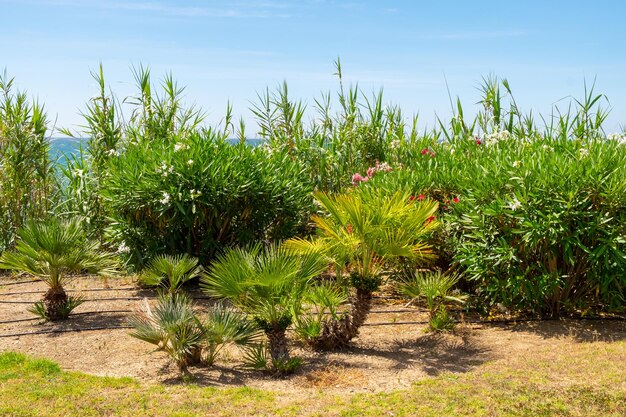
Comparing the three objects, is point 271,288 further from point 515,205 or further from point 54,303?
point 54,303

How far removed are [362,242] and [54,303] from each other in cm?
323

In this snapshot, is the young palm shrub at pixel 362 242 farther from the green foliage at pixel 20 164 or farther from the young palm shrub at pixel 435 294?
the green foliage at pixel 20 164

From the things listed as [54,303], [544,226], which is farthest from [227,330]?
[544,226]

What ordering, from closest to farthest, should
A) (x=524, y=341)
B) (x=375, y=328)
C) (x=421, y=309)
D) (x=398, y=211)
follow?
(x=398, y=211)
(x=524, y=341)
(x=375, y=328)
(x=421, y=309)

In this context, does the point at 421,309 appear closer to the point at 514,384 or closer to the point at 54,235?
the point at 514,384

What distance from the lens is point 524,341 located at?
6148mm

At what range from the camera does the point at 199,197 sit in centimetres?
763

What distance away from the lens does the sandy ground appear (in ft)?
17.1

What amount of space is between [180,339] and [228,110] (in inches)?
220

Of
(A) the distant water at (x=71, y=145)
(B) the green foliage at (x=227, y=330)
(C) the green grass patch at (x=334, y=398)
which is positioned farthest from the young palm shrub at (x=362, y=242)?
(A) the distant water at (x=71, y=145)

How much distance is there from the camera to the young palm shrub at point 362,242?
5.67 meters

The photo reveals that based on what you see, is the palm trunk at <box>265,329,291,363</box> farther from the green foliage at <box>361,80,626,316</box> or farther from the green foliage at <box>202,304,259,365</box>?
the green foliage at <box>361,80,626,316</box>

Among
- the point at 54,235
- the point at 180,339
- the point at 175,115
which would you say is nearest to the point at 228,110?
the point at 175,115

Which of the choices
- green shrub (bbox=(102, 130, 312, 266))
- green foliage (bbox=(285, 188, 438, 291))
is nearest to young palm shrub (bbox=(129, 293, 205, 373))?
green foliage (bbox=(285, 188, 438, 291))
